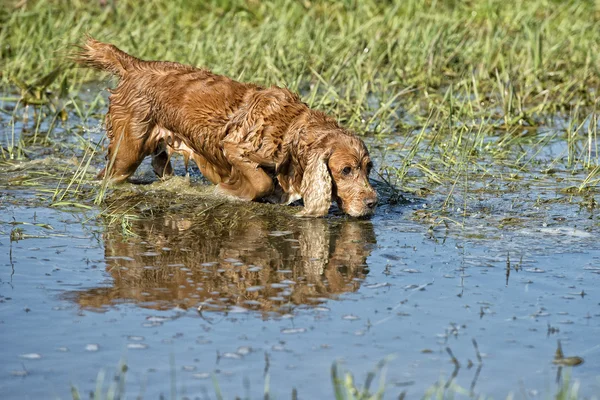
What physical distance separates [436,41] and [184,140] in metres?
4.03

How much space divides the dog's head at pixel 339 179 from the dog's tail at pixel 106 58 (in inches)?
64.6

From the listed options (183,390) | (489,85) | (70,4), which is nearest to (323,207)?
(183,390)

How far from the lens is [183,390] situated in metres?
3.65

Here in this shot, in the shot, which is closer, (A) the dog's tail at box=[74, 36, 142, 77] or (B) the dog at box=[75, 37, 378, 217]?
(B) the dog at box=[75, 37, 378, 217]

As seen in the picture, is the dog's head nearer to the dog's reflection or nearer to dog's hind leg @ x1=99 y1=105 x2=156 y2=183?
the dog's reflection

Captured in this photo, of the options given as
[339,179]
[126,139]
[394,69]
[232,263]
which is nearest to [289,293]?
[232,263]

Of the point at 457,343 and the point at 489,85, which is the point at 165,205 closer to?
the point at 457,343

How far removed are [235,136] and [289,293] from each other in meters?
1.97

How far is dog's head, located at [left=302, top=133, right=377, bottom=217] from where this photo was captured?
6.12 m

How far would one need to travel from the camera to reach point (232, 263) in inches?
207

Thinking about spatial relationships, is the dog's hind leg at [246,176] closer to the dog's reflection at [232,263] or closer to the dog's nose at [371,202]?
the dog's reflection at [232,263]

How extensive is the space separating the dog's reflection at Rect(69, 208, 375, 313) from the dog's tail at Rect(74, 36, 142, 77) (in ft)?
4.18

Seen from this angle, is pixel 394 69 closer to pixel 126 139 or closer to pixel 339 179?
pixel 126 139

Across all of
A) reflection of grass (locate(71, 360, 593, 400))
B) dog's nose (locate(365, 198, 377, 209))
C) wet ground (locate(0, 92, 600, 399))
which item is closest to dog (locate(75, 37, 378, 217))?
dog's nose (locate(365, 198, 377, 209))
